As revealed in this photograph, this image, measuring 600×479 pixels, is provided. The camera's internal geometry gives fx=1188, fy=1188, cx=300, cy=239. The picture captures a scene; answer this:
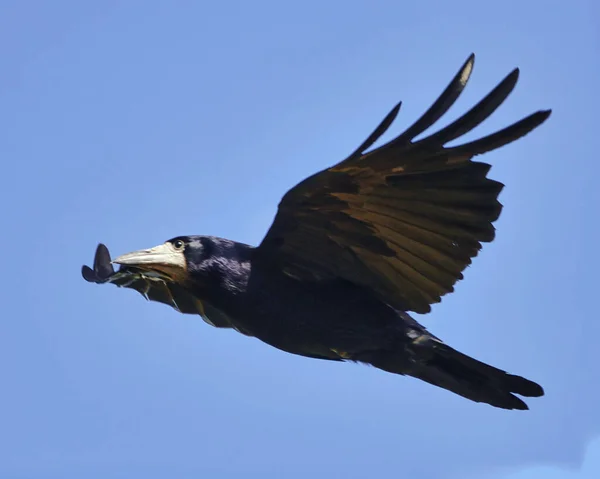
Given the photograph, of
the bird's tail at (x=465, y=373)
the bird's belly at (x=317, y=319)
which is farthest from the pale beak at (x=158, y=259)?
the bird's tail at (x=465, y=373)

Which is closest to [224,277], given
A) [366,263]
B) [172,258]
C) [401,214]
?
[172,258]

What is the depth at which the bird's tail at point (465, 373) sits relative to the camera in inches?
326

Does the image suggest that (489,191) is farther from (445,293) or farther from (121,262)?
(121,262)

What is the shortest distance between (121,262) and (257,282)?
3.28 feet

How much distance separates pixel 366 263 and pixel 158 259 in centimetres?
148

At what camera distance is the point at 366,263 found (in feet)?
27.0

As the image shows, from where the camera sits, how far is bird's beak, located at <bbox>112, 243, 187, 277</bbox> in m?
8.39

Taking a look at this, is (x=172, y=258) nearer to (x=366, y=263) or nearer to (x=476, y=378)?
(x=366, y=263)

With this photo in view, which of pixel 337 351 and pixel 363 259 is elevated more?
pixel 363 259

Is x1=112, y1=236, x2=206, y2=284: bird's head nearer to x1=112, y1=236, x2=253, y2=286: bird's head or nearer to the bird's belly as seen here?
x1=112, y1=236, x2=253, y2=286: bird's head

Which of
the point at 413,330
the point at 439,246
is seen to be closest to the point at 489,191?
the point at 439,246

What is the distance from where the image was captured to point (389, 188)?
309 inches

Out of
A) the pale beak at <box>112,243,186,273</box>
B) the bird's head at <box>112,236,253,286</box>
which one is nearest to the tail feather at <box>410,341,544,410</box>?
the bird's head at <box>112,236,253,286</box>

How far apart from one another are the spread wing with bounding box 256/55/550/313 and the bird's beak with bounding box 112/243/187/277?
591 mm
